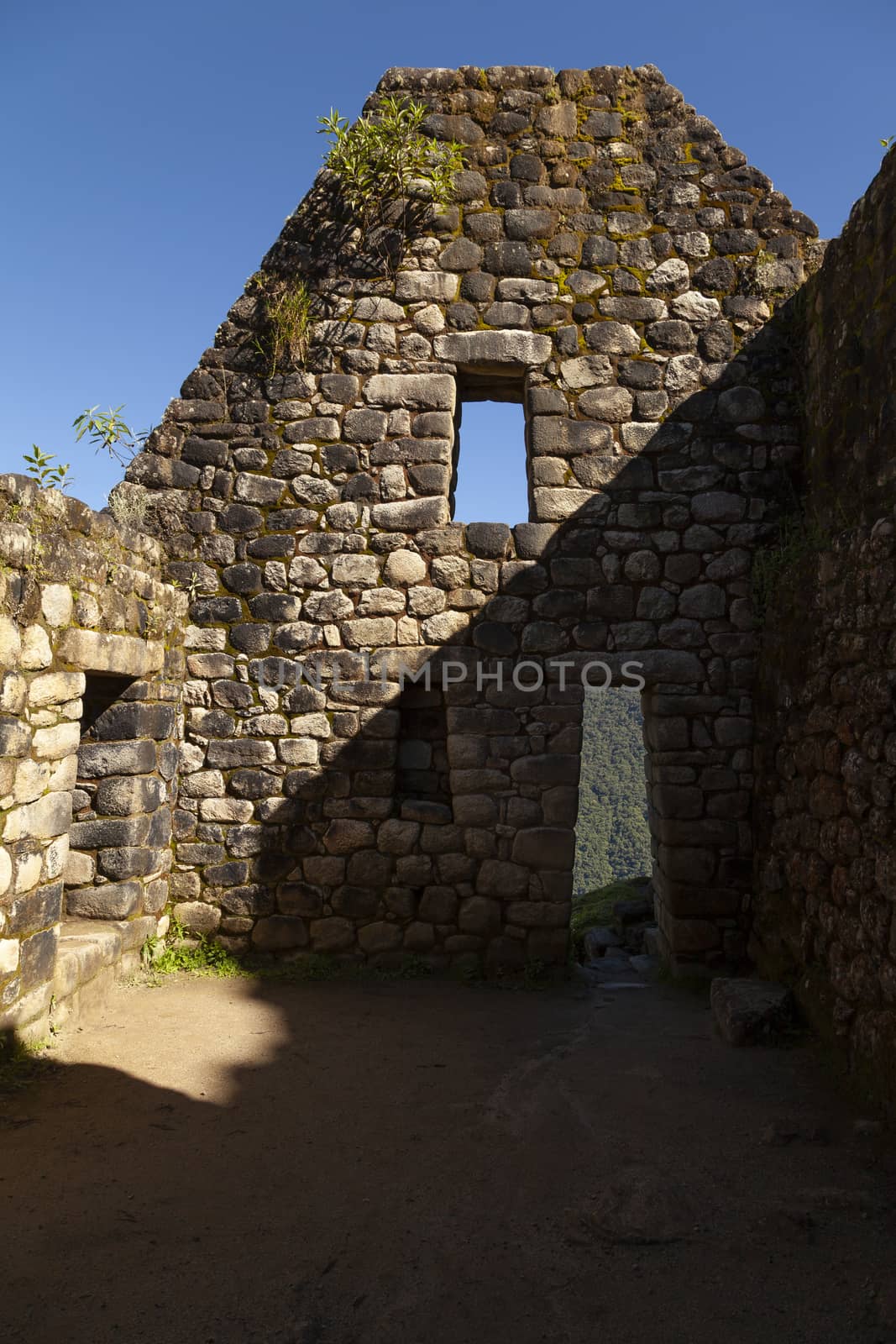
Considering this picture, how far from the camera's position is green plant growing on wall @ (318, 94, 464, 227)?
5.60 meters

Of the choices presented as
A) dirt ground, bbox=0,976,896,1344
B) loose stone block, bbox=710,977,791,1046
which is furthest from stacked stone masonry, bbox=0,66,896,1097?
dirt ground, bbox=0,976,896,1344

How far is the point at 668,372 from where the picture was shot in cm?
553

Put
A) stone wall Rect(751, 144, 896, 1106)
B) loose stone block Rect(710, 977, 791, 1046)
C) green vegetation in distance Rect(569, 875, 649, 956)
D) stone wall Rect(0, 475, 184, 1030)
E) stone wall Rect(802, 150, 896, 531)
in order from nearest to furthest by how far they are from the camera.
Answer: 1. stone wall Rect(751, 144, 896, 1106)
2. stone wall Rect(0, 475, 184, 1030)
3. loose stone block Rect(710, 977, 791, 1046)
4. stone wall Rect(802, 150, 896, 531)
5. green vegetation in distance Rect(569, 875, 649, 956)

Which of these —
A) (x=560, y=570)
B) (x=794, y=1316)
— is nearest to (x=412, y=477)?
(x=560, y=570)

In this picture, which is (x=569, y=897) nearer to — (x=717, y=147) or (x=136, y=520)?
(x=136, y=520)

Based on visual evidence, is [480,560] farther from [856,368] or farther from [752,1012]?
[752,1012]

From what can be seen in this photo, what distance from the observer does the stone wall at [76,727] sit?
3.67 meters

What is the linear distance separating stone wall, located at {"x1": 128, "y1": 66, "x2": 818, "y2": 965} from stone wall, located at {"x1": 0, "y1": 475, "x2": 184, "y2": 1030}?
0.41m

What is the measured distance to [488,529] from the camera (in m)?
5.44

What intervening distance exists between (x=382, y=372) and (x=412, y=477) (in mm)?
724

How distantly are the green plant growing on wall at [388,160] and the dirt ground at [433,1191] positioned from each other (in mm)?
5108

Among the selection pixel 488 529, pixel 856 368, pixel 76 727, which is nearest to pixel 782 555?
pixel 856 368

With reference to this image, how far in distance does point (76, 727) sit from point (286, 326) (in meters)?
2.98

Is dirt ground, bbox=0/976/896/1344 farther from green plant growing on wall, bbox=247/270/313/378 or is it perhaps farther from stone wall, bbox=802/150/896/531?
green plant growing on wall, bbox=247/270/313/378
